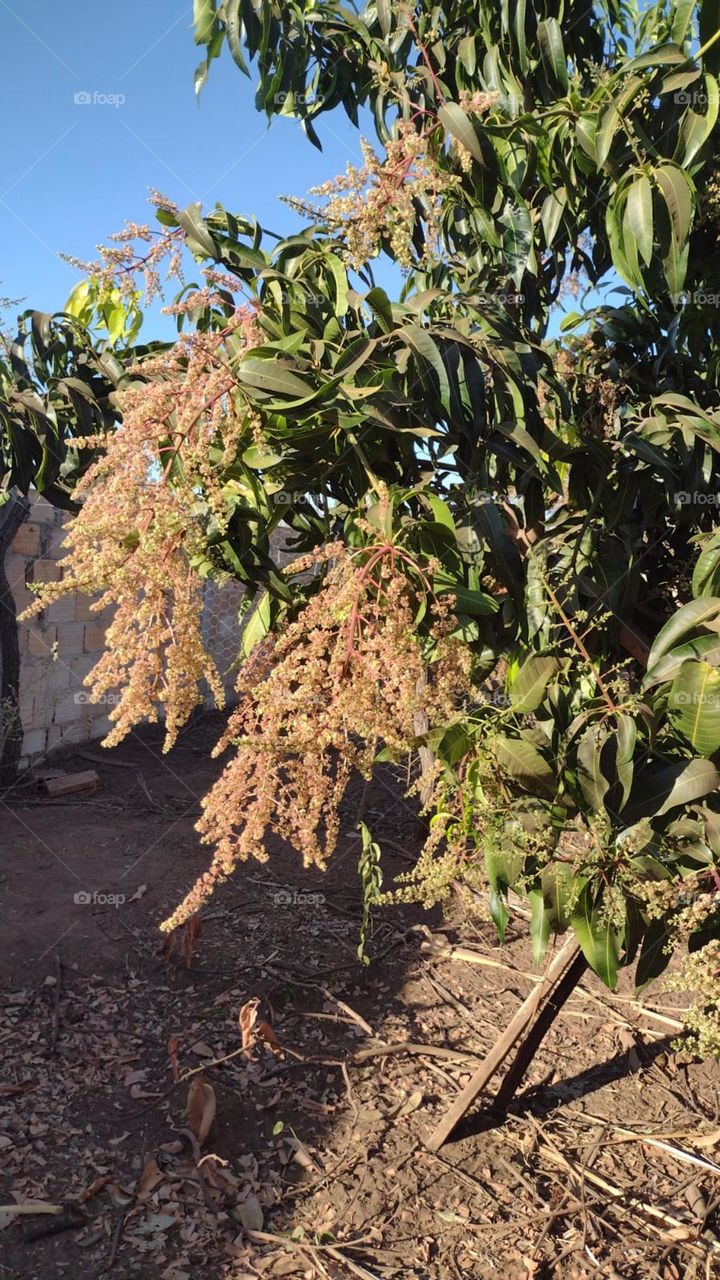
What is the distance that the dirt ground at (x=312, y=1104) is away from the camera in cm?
253

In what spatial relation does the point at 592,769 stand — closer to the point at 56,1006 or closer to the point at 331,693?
the point at 331,693

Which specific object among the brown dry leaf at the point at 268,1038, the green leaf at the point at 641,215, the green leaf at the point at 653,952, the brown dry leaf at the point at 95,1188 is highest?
the green leaf at the point at 641,215

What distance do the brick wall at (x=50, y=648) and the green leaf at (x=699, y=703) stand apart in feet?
15.9

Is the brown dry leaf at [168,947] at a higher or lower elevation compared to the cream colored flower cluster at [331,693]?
lower

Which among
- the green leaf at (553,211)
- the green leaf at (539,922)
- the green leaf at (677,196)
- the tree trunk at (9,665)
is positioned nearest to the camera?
the green leaf at (677,196)

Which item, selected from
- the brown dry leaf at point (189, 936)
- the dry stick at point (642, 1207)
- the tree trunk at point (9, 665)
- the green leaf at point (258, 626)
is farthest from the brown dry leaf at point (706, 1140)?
the tree trunk at point (9, 665)

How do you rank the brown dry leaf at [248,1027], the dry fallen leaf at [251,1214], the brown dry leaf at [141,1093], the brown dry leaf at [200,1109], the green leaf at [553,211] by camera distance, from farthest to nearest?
the brown dry leaf at [248,1027] → the brown dry leaf at [141,1093] → the brown dry leaf at [200,1109] → the dry fallen leaf at [251,1214] → the green leaf at [553,211]

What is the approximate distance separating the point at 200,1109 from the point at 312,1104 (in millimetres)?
382

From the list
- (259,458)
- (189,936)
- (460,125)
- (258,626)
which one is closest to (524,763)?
(258,626)

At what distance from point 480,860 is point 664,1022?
2155mm

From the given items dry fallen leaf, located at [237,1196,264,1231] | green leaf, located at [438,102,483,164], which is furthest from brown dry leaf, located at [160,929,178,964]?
green leaf, located at [438,102,483,164]

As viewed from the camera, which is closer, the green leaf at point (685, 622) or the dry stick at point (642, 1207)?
the green leaf at point (685, 622)

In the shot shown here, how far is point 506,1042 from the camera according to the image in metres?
2.73

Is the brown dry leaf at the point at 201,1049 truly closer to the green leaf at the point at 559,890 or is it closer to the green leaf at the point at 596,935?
the green leaf at the point at 559,890
